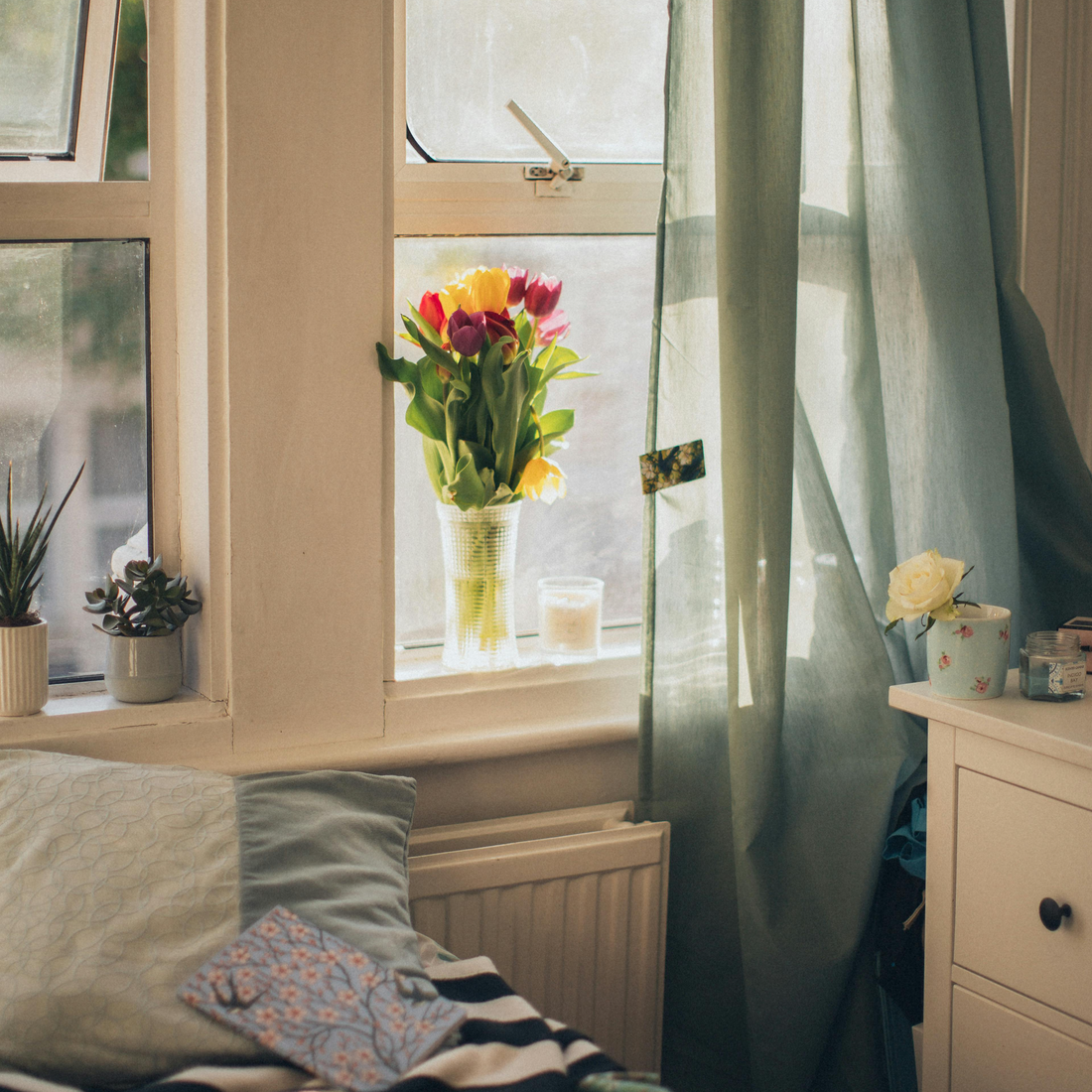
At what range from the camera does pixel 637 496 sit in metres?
1.66

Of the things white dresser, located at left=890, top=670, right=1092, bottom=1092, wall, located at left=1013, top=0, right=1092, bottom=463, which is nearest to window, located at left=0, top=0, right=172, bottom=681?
white dresser, located at left=890, top=670, right=1092, bottom=1092

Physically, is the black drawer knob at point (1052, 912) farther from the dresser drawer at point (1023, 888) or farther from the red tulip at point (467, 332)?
the red tulip at point (467, 332)

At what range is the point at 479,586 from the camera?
144 cm

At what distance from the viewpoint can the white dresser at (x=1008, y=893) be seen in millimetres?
1094

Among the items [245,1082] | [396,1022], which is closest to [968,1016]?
[396,1022]

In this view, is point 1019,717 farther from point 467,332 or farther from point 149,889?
point 149,889

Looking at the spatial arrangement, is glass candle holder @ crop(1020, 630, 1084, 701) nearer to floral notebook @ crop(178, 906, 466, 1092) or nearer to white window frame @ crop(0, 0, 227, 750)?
floral notebook @ crop(178, 906, 466, 1092)

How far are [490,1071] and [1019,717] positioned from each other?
681 mm

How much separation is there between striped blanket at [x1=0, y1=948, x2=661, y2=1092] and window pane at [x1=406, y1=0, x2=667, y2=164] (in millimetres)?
1115

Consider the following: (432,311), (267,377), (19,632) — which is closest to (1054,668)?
(432,311)

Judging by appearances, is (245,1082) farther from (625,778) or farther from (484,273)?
(484,273)

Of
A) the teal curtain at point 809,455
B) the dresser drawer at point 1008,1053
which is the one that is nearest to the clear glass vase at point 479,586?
the teal curtain at point 809,455

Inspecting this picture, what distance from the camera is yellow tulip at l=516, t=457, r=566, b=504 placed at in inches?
55.9

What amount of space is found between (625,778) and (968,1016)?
0.52 metres
